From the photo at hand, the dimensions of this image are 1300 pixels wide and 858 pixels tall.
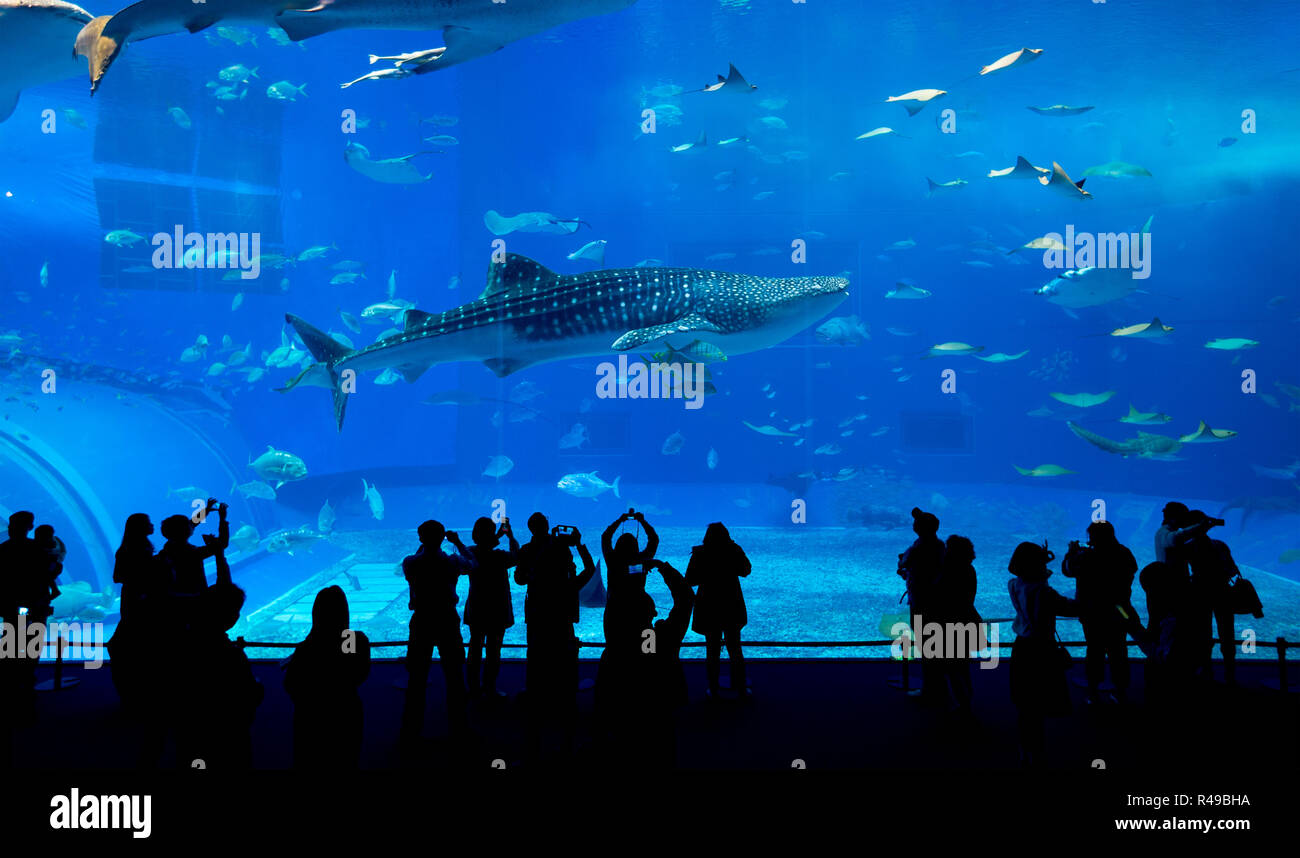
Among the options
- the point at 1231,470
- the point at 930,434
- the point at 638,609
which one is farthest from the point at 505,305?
the point at 1231,470

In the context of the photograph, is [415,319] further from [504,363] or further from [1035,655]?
[1035,655]

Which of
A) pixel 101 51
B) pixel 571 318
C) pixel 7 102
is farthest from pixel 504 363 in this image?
pixel 7 102

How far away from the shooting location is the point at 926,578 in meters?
4.48

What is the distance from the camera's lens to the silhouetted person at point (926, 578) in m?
4.46

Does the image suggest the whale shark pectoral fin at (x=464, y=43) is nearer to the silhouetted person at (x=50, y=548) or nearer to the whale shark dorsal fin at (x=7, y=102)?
the silhouetted person at (x=50, y=548)

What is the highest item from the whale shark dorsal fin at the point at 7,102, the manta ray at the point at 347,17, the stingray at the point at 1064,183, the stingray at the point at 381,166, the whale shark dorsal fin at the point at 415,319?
the stingray at the point at 381,166

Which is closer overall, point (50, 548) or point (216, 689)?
point (216, 689)

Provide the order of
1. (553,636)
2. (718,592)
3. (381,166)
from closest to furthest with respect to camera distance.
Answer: (553,636) < (718,592) < (381,166)

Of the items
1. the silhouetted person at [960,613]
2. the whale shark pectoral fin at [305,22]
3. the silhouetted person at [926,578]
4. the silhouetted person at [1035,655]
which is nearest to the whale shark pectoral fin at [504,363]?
the whale shark pectoral fin at [305,22]

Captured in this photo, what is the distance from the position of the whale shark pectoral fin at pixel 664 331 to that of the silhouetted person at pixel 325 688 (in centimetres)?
379

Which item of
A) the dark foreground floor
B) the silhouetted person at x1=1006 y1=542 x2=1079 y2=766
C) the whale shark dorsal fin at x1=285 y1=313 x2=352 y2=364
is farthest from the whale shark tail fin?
the silhouetted person at x1=1006 y1=542 x2=1079 y2=766

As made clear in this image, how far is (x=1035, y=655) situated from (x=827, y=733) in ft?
4.15

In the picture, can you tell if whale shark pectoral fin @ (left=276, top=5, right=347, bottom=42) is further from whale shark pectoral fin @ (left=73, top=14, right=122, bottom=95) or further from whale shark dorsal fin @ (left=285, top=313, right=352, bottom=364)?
Result: whale shark dorsal fin @ (left=285, top=313, right=352, bottom=364)
